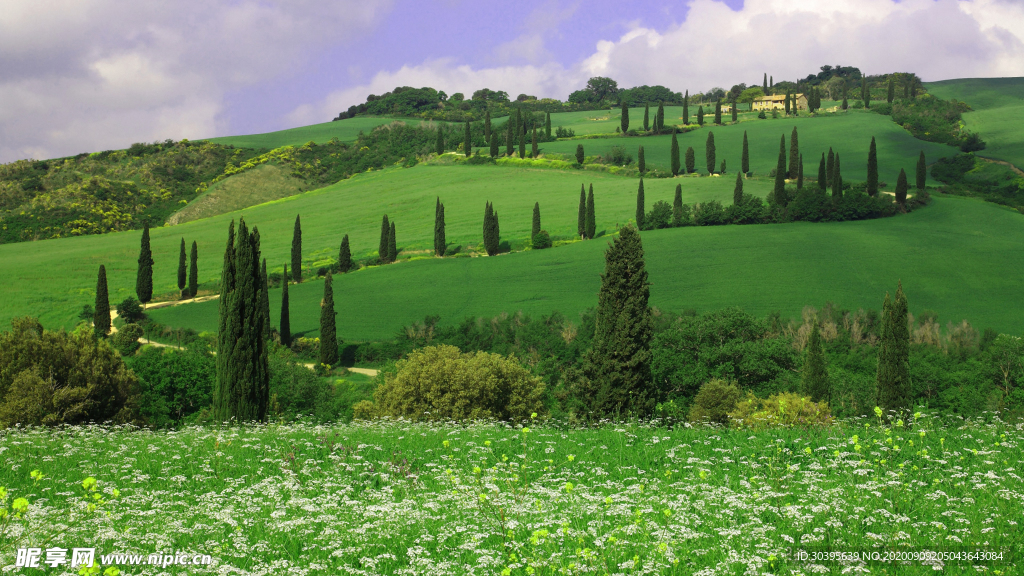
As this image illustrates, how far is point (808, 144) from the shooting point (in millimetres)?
126562

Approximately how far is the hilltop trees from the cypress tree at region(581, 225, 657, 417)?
46.8 feet

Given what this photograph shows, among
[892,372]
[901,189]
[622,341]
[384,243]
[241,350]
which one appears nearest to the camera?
[241,350]

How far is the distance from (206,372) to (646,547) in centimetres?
4248

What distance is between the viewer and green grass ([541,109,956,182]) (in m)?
114

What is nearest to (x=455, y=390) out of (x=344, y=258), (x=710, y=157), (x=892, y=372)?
(x=892, y=372)

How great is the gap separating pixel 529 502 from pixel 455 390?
2142 cm

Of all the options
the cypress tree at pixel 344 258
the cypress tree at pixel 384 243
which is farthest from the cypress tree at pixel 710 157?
the cypress tree at pixel 344 258

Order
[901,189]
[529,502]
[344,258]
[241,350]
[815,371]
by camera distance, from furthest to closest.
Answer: [901,189]
[344,258]
[815,371]
[241,350]
[529,502]

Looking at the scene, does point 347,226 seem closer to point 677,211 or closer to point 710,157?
point 677,211

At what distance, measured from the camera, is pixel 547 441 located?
11.4m

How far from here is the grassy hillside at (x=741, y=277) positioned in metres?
67.0

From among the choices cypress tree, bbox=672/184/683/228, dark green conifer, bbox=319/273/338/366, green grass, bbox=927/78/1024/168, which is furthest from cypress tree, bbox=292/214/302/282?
green grass, bbox=927/78/1024/168

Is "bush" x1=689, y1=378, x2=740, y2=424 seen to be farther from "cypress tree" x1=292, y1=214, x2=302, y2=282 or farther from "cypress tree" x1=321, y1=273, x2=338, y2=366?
"cypress tree" x1=292, y1=214, x2=302, y2=282

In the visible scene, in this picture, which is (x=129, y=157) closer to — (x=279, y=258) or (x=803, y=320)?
(x=279, y=258)
